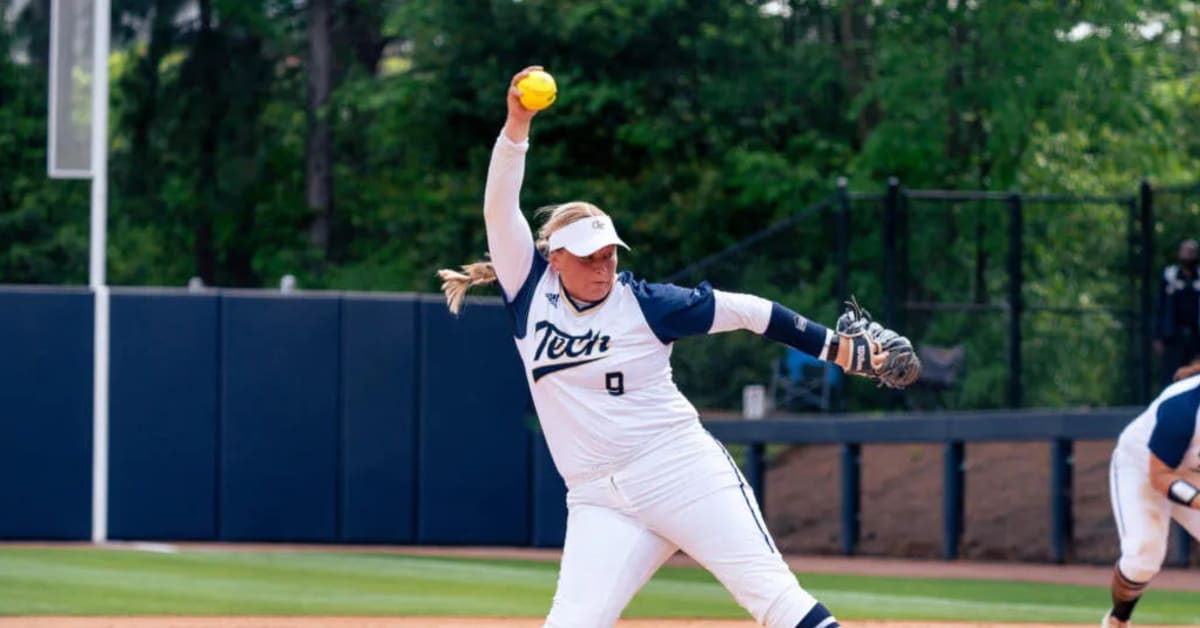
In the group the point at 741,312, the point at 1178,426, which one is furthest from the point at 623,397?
the point at 1178,426

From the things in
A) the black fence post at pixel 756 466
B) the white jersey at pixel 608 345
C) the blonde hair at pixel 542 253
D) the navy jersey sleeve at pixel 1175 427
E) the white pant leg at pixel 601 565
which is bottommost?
the black fence post at pixel 756 466

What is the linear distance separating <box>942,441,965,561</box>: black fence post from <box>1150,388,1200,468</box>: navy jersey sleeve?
770 centimetres

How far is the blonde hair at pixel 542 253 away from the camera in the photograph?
19.9ft

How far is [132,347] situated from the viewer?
17266mm

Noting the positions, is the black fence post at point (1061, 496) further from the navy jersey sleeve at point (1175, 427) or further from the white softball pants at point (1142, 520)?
the navy jersey sleeve at point (1175, 427)

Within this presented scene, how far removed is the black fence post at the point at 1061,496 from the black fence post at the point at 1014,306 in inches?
→ 30.7

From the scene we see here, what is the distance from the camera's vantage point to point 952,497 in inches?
645

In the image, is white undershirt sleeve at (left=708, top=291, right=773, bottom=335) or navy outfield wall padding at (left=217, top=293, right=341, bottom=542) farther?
navy outfield wall padding at (left=217, top=293, right=341, bottom=542)

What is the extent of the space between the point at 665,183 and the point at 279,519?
28.7 ft

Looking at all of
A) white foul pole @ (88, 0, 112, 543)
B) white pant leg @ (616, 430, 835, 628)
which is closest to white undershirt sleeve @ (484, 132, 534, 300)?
white pant leg @ (616, 430, 835, 628)

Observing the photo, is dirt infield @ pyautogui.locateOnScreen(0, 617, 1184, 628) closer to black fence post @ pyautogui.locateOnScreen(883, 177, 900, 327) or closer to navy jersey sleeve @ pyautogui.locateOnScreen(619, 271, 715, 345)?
navy jersey sleeve @ pyautogui.locateOnScreen(619, 271, 715, 345)

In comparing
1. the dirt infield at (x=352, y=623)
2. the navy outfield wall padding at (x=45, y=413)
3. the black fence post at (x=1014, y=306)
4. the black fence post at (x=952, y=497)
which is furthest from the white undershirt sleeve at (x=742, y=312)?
the navy outfield wall padding at (x=45, y=413)

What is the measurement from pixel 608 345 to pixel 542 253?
44cm

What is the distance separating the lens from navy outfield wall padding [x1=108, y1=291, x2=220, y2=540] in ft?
56.5
